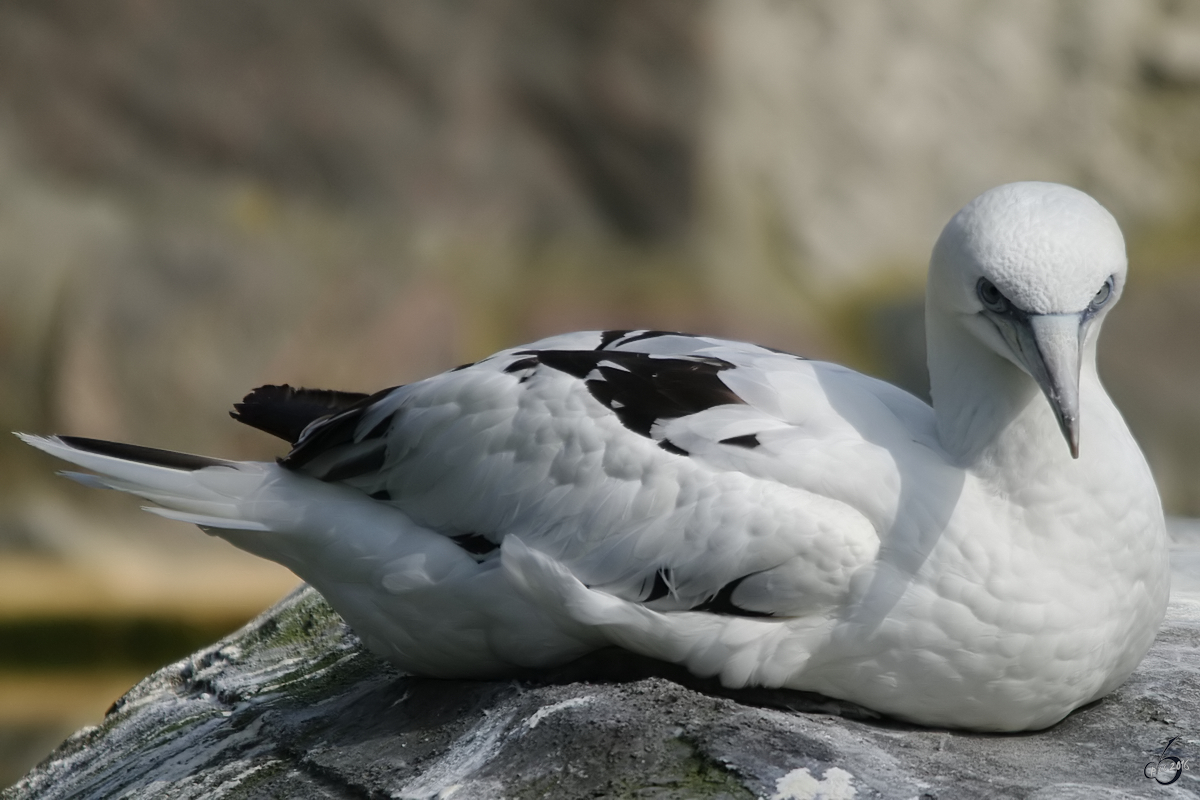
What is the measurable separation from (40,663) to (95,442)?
5.42 meters

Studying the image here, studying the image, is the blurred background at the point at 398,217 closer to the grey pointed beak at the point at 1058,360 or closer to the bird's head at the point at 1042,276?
the bird's head at the point at 1042,276

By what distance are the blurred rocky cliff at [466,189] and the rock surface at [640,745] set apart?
180 inches

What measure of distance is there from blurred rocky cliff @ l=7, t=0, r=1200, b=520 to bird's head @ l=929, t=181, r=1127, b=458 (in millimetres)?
5296

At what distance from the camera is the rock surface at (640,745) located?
9.21 feet

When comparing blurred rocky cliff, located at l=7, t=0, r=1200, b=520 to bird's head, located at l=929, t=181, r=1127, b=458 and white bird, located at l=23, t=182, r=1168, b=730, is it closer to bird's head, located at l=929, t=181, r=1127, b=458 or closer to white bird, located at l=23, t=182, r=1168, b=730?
white bird, located at l=23, t=182, r=1168, b=730

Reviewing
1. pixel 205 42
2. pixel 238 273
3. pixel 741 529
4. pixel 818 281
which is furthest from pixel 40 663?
pixel 741 529

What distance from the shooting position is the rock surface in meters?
2.81

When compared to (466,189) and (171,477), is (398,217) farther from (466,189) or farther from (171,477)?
(171,477)

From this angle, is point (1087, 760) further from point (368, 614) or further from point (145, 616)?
point (145, 616)

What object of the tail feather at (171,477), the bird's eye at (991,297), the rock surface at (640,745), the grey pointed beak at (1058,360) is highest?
the bird's eye at (991,297)

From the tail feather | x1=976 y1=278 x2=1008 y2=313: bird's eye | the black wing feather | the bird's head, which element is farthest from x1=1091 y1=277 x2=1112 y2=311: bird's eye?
the tail feather

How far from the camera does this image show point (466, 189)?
838 centimetres

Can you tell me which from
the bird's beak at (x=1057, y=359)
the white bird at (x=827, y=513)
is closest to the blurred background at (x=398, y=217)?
the white bird at (x=827, y=513)

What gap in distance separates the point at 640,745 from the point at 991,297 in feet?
3.94
